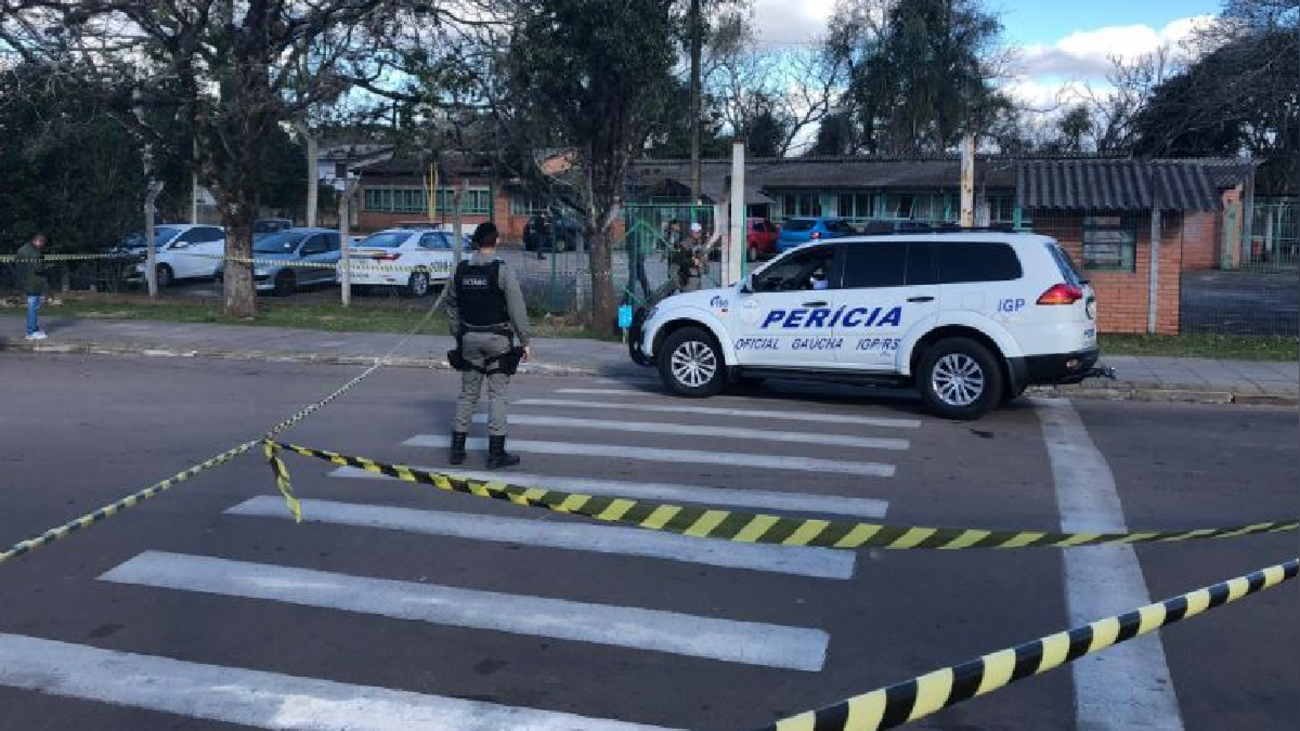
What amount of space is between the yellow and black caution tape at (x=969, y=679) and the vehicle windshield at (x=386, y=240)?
23962 millimetres

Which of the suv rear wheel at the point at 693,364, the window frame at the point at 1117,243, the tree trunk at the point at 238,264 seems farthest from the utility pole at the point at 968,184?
the tree trunk at the point at 238,264

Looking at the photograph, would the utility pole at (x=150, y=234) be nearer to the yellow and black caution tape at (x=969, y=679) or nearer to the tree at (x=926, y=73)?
the yellow and black caution tape at (x=969, y=679)

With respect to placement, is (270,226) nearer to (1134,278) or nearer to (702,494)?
(1134,278)

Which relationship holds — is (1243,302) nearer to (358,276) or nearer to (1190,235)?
(1190,235)

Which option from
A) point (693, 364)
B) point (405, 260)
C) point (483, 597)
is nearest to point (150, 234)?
point (405, 260)

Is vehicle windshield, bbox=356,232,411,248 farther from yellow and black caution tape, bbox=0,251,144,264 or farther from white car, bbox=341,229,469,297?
yellow and black caution tape, bbox=0,251,144,264

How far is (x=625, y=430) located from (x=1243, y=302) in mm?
13365

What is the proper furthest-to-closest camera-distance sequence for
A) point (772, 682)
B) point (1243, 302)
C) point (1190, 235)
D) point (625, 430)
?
point (1190, 235)
point (1243, 302)
point (625, 430)
point (772, 682)

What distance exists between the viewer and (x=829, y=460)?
10.3 m

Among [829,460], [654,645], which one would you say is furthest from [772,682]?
[829,460]

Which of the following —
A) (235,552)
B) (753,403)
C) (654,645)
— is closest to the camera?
(654,645)

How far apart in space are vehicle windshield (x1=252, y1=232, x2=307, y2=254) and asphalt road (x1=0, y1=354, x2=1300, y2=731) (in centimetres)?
1695

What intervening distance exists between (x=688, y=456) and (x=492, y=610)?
13.7ft

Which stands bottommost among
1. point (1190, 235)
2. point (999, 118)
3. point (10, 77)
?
point (1190, 235)
